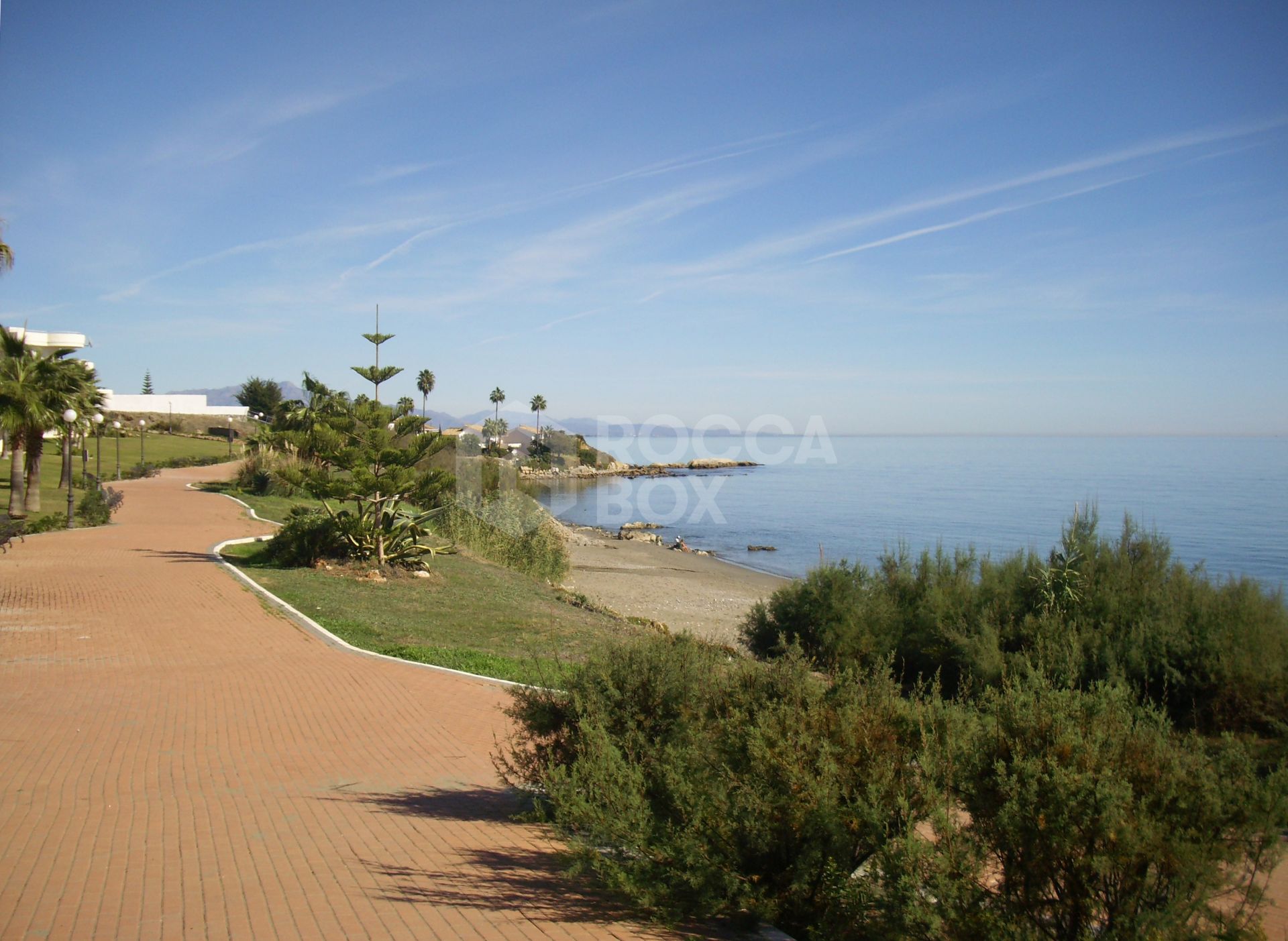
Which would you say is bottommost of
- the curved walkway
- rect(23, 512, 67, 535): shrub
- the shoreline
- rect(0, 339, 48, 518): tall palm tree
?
the shoreline

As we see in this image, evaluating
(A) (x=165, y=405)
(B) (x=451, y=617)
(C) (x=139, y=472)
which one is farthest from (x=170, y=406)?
(B) (x=451, y=617)

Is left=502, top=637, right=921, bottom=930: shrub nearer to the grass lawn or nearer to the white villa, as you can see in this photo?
the grass lawn

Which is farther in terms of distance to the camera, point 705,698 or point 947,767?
point 705,698

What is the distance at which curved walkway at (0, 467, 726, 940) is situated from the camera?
4.44m

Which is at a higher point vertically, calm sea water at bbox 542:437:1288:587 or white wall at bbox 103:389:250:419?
white wall at bbox 103:389:250:419

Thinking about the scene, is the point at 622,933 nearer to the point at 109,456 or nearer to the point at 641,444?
the point at 109,456

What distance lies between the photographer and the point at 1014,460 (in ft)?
433

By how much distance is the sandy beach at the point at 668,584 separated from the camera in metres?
22.6

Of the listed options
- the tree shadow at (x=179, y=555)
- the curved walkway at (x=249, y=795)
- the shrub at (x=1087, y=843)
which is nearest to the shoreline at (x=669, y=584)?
the curved walkway at (x=249, y=795)

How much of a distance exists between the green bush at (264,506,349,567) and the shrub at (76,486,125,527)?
29.7 feet

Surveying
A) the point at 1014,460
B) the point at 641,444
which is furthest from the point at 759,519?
the point at 641,444

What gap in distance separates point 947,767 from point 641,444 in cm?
16630

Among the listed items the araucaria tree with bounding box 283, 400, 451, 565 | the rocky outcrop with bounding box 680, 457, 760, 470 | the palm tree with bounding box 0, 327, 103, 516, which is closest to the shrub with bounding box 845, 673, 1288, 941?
the araucaria tree with bounding box 283, 400, 451, 565

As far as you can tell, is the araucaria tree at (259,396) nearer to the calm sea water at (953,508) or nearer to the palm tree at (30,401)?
the calm sea water at (953,508)
